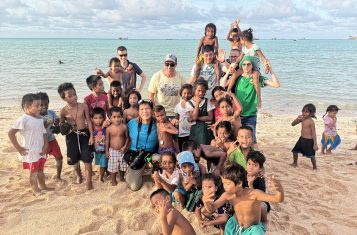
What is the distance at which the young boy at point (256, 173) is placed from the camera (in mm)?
3594

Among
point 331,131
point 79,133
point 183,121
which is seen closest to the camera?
point 79,133

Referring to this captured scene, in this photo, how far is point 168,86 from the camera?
212 inches

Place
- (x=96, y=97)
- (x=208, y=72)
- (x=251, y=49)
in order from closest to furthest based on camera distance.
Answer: (x=96, y=97) → (x=251, y=49) → (x=208, y=72)

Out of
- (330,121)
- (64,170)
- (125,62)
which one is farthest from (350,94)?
(64,170)

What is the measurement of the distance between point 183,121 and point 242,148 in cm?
129

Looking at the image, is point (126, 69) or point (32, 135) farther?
point (126, 69)

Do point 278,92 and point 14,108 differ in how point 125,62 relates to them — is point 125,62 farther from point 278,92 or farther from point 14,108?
point 278,92

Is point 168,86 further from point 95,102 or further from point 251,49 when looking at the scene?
point 251,49

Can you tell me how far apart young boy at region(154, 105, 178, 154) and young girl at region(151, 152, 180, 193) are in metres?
0.47

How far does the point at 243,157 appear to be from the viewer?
3998 mm

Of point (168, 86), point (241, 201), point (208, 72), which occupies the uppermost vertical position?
point (208, 72)

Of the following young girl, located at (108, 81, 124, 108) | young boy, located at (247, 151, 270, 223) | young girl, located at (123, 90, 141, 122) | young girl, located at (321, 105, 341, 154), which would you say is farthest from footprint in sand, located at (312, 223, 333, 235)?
young girl, located at (321, 105, 341, 154)

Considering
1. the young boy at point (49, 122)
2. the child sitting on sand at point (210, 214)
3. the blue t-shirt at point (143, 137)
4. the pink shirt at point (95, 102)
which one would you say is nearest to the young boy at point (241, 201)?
the child sitting on sand at point (210, 214)

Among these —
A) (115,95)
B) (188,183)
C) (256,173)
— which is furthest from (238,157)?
(115,95)
